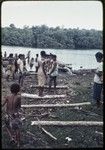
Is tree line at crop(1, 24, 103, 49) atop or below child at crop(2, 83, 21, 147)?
atop

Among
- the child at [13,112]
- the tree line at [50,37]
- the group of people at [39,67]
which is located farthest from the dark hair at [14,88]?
the tree line at [50,37]

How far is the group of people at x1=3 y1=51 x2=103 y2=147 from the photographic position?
7.69 metres

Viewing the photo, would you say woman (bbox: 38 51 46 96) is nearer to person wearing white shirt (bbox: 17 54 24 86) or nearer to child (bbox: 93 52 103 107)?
person wearing white shirt (bbox: 17 54 24 86)

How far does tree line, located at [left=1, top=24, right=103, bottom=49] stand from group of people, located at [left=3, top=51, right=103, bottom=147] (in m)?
0.29

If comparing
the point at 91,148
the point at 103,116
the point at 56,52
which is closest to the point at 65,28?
the point at 56,52

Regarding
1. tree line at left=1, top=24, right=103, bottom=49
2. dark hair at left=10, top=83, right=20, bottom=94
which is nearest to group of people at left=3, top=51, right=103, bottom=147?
dark hair at left=10, top=83, right=20, bottom=94

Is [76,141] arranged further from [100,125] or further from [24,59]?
[24,59]

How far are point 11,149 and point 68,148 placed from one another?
1.04m

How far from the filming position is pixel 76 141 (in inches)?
305

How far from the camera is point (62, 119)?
27.5ft

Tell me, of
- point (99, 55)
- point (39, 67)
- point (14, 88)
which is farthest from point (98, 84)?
point (14, 88)

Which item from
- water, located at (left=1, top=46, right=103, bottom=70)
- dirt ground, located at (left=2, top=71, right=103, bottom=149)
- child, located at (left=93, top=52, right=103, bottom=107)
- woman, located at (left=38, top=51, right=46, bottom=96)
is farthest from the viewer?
woman, located at (left=38, top=51, right=46, bottom=96)

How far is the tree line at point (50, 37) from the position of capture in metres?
7.88

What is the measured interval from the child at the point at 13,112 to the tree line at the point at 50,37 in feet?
3.11
